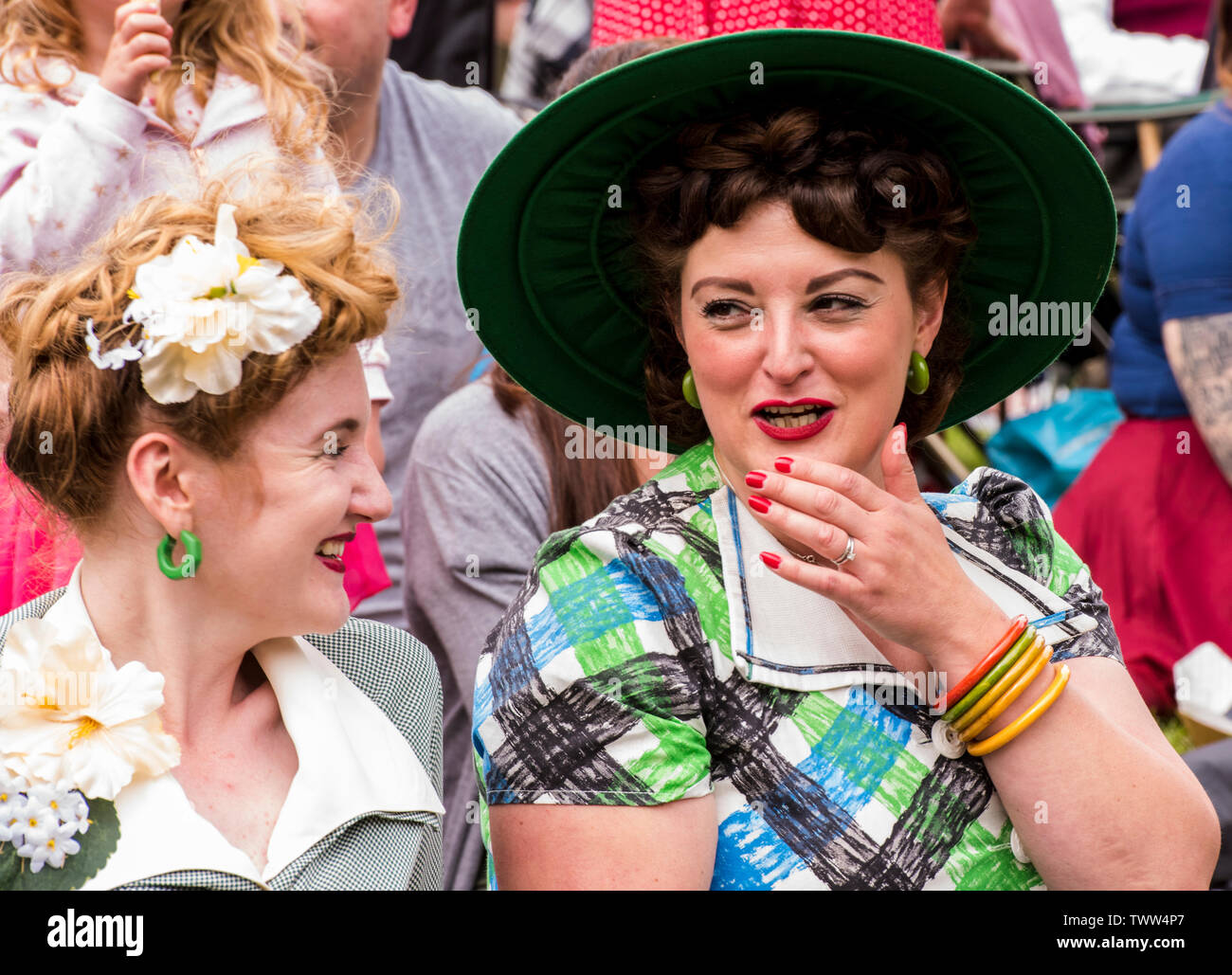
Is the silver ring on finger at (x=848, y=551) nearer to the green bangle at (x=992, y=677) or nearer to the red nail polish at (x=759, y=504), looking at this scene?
the red nail polish at (x=759, y=504)

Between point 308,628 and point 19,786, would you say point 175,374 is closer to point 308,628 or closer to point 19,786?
point 308,628

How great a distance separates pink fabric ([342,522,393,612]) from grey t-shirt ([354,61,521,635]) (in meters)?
0.54

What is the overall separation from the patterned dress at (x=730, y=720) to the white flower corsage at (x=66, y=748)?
1.43ft

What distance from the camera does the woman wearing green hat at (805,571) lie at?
6.22 feet

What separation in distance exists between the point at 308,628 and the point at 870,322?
866mm

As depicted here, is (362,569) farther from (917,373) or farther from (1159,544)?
(1159,544)

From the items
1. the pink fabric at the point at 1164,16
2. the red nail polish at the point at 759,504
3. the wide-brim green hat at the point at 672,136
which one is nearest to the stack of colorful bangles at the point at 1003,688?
the red nail polish at the point at 759,504

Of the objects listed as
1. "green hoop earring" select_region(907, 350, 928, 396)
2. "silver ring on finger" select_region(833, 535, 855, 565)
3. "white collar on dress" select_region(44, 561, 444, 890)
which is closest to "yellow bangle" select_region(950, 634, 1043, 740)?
"silver ring on finger" select_region(833, 535, 855, 565)

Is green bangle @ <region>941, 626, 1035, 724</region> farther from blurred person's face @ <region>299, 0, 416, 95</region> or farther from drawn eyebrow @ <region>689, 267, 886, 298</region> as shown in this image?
blurred person's face @ <region>299, 0, 416, 95</region>

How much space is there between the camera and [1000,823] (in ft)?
6.52

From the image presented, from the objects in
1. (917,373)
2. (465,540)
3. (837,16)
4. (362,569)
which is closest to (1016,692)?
(917,373)

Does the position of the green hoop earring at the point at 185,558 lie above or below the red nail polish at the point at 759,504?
below

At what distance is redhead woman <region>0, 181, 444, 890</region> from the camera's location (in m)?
1.92
